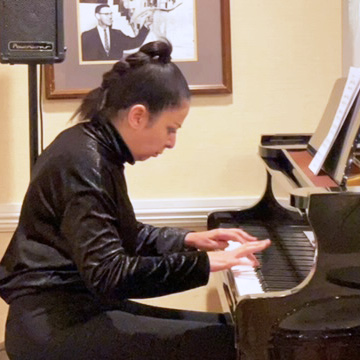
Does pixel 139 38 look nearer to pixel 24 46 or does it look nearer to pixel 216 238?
pixel 24 46

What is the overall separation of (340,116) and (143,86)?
492 mm

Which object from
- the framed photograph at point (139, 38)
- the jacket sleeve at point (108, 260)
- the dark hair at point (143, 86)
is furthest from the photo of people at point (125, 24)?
the jacket sleeve at point (108, 260)

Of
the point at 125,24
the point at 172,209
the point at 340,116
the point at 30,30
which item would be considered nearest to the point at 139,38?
the point at 125,24

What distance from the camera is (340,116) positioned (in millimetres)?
1682

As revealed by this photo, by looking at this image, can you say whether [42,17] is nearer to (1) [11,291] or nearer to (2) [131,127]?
(2) [131,127]

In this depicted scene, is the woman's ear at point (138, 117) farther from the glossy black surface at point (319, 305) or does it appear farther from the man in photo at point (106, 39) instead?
the man in photo at point (106, 39)

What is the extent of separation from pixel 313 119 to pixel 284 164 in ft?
1.73

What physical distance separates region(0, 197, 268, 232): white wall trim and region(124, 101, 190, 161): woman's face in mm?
755

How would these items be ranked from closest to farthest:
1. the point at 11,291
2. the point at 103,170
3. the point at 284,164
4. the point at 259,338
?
the point at 259,338, the point at 103,170, the point at 11,291, the point at 284,164

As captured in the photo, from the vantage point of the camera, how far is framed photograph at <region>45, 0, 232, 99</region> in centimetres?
232

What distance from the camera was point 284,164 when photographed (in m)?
1.96

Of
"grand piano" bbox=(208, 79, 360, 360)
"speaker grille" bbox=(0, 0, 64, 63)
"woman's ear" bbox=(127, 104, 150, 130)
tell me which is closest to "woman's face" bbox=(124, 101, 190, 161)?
"woman's ear" bbox=(127, 104, 150, 130)

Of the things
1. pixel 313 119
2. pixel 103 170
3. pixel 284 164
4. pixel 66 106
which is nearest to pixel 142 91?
pixel 103 170

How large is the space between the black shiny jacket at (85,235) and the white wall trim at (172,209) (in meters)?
0.74
